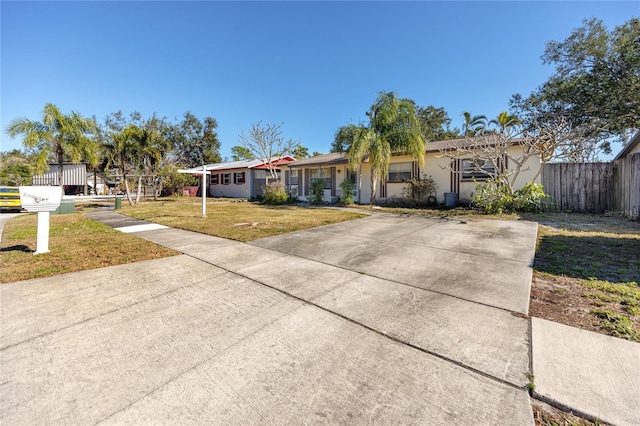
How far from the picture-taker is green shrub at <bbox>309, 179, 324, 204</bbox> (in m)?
17.1

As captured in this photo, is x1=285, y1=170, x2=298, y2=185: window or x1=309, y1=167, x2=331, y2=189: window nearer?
x1=309, y1=167, x2=331, y2=189: window

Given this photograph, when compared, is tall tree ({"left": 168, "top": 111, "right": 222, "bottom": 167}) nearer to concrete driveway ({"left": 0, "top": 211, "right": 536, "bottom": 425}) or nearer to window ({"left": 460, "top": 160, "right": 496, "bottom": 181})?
window ({"left": 460, "top": 160, "right": 496, "bottom": 181})

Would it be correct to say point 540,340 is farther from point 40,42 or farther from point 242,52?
point 242,52

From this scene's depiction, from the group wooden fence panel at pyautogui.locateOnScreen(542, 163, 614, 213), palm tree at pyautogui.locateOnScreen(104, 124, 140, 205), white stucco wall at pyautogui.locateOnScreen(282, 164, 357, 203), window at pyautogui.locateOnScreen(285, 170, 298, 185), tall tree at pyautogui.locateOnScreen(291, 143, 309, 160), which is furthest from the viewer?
tall tree at pyautogui.locateOnScreen(291, 143, 309, 160)

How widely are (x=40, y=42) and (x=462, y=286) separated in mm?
14591

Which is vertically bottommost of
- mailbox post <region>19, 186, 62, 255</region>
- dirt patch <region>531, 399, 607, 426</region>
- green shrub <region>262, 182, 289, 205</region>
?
dirt patch <region>531, 399, 607, 426</region>

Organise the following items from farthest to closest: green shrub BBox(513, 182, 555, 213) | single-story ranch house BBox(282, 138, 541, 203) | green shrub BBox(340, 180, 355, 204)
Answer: green shrub BBox(340, 180, 355, 204) → single-story ranch house BBox(282, 138, 541, 203) → green shrub BBox(513, 182, 555, 213)

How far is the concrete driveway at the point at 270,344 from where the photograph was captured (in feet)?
5.47

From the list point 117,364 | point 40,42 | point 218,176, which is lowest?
point 117,364

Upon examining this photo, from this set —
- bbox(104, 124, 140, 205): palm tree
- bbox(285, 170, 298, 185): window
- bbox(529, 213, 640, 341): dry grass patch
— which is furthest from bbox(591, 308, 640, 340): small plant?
bbox(104, 124, 140, 205): palm tree

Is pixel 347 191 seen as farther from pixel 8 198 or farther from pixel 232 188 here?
pixel 8 198

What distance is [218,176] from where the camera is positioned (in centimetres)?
2745

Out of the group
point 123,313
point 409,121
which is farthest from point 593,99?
point 123,313

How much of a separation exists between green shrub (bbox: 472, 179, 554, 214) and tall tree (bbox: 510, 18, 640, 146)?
20.9 ft
